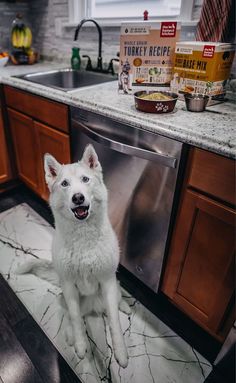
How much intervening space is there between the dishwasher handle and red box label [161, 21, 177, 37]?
1.86 feet

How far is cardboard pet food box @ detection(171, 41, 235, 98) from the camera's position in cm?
113

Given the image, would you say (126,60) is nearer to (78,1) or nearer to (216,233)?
(216,233)

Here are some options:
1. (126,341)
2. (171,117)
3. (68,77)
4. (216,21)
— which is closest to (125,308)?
(126,341)

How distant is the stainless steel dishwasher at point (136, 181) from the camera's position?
106 centimetres

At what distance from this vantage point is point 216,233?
3.19ft

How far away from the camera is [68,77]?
2117 millimetres

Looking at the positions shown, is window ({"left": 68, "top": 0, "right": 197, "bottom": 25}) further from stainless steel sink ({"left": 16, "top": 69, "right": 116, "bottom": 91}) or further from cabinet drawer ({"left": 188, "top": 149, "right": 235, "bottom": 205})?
cabinet drawer ({"left": 188, "top": 149, "right": 235, "bottom": 205})

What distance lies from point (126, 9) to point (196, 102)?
1.28 m

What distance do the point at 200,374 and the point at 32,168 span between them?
1691 millimetres

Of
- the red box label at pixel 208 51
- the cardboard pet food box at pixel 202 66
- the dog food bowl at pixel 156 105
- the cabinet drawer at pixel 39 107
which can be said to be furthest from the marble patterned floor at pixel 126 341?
the red box label at pixel 208 51

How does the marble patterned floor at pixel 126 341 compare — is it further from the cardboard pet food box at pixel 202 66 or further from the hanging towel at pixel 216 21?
the hanging towel at pixel 216 21

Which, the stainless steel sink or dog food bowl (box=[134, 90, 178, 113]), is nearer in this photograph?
dog food bowl (box=[134, 90, 178, 113])

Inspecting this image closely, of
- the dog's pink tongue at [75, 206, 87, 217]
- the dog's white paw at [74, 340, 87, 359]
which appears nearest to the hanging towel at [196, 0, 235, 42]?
the dog's pink tongue at [75, 206, 87, 217]

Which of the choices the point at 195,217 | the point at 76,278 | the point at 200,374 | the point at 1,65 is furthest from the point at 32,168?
the point at 200,374
